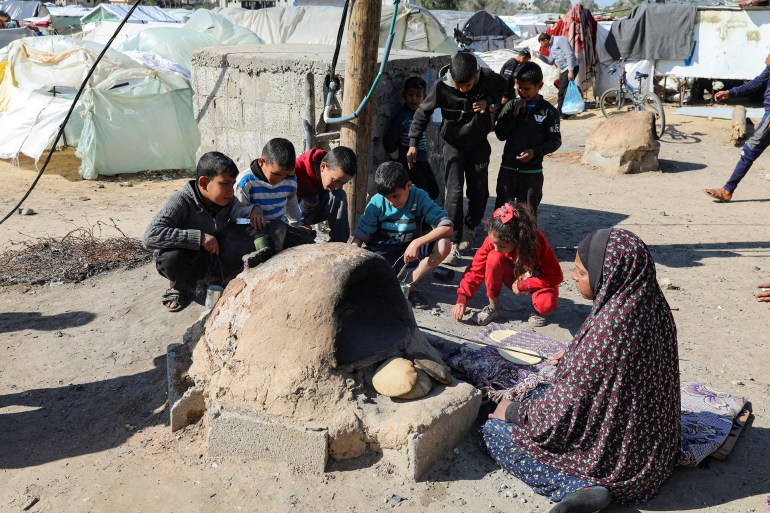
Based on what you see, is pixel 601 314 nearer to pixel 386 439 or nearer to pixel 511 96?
pixel 386 439

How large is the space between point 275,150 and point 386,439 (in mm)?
2198

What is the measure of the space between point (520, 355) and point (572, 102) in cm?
1071

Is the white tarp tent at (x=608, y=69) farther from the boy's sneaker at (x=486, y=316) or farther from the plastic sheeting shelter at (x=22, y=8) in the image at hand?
the plastic sheeting shelter at (x=22, y=8)

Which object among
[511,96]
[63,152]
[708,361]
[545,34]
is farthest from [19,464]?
[545,34]

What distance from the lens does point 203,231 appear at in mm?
4527

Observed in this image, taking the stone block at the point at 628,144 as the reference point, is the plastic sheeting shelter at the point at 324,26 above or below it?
above

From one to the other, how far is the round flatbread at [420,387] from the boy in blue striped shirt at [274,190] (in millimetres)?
1472

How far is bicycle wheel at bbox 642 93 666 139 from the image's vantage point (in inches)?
460

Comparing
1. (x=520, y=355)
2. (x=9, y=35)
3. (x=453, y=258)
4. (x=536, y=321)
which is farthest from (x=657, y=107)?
(x=9, y=35)

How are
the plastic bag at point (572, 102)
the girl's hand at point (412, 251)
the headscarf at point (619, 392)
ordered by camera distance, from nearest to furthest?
the headscarf at point (619, 392), the girl's hand at point (412, 251), the plastic bag at point (572, 102)

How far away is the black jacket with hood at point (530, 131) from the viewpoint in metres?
5.88

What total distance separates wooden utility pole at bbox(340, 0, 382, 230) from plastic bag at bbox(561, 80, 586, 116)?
30.4 ft

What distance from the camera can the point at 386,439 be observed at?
127 inches

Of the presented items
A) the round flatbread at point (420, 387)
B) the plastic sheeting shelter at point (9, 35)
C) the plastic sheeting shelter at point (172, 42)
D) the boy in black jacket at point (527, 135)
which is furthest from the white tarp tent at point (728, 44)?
the plastic sheeting shelter at point (9, 35)
